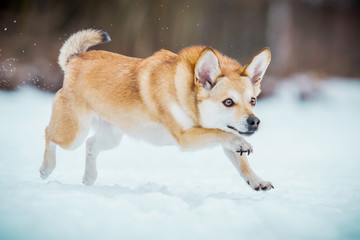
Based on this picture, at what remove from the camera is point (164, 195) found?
255cm

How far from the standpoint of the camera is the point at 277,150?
17.7 feet

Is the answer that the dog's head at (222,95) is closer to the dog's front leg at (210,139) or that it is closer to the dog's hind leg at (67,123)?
the dog's front leg at (210,139)

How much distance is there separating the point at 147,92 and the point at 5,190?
1213mm

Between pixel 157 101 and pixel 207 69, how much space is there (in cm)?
45

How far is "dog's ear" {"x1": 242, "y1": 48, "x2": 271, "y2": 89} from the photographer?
268 centimetres

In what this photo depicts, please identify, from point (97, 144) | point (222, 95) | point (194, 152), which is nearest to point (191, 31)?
point (194, 152)

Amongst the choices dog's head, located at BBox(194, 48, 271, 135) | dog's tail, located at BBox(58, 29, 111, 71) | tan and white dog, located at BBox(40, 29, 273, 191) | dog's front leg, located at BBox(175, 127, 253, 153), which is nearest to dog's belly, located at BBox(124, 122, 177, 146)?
tan and white dog, located at BBox(40, 29, 273, 191)

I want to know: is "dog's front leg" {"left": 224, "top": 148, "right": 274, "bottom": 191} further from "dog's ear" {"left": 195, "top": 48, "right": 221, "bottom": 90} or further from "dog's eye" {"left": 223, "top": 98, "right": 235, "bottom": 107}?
"dog's ear" {"left": 195, "top": 48, "right": 221, "bottom": 90}

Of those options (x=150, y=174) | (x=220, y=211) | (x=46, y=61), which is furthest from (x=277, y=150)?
(x=46, y=61)

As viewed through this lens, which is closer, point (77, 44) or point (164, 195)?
point (164, 195)

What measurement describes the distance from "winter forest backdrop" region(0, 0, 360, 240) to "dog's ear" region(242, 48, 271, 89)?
1.39 ft

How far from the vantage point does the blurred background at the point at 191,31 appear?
6535 millimetres

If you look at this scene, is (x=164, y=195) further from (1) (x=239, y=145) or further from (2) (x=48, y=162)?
(2) (x=48, y=162)

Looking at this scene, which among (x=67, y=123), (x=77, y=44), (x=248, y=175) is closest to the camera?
(x=248, y=175)
